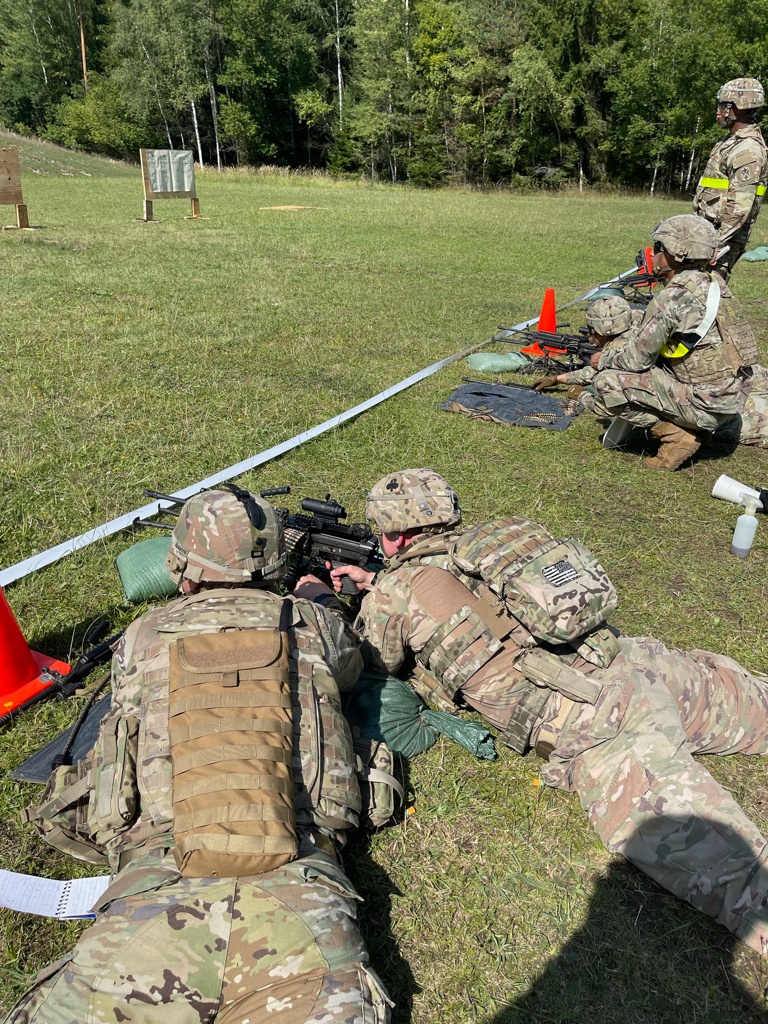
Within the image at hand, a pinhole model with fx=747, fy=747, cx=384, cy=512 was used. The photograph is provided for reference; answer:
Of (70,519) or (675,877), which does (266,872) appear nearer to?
(675,877)

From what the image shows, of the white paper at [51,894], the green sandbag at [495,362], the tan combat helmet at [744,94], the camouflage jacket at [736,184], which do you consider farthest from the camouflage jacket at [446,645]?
the tan combat helmet at [744,94]

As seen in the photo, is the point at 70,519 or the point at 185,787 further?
the point at 70,519

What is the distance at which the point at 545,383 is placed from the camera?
859 cm

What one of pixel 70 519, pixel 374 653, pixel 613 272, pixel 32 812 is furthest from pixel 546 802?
pixel 613 272

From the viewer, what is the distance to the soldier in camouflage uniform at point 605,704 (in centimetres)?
279

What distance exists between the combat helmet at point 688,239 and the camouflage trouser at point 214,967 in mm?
5667

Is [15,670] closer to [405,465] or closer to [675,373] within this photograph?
[405,465]

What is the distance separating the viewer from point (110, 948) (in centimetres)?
211

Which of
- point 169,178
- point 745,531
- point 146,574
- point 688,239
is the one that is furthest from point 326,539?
point 169,178

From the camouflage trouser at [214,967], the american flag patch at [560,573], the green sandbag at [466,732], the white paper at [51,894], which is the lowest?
the green sandbag at [466,732]

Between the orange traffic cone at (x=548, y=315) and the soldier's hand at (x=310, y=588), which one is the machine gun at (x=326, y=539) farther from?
the orange traffic cone at (x=548, y=315)

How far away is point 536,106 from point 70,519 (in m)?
44.2

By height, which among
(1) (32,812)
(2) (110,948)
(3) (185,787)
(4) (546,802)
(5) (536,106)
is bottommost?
(4) (546,802)

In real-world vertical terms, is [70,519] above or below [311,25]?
Answer: below
